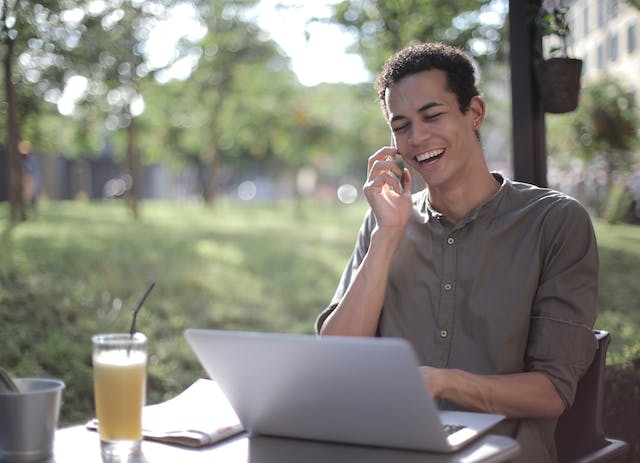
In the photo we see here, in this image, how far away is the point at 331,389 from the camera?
1.35 meters

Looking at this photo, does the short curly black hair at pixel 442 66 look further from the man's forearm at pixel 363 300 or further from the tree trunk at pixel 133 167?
the tree trunk at pixel 133 167

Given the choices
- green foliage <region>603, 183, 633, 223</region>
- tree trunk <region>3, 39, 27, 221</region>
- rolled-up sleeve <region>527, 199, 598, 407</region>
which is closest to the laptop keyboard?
rolled-up sleeve <region>527, 199, 598, 407</region>

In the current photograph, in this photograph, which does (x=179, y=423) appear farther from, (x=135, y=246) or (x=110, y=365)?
(x=135, y=246)

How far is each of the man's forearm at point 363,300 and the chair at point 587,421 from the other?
1.71 feet

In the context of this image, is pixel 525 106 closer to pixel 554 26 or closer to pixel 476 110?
pixel 554 26

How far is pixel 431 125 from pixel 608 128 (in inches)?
174

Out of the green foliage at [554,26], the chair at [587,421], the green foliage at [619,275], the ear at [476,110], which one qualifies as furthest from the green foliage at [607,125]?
the chair at [587,421]

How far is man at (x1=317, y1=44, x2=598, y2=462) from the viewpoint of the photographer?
1941 millimetres

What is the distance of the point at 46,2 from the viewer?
5.79m

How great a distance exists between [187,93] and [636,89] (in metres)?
4.88

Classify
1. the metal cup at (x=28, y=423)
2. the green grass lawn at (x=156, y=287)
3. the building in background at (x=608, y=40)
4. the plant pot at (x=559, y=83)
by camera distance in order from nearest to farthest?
the metal cup at (x=28, y=423) < the plant pot at (x=559, y=83) < the green grass lawn at (x=156, y=287) < the building in background at (x=608, y=40)

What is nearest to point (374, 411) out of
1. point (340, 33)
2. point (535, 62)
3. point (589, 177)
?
point (535, 62)

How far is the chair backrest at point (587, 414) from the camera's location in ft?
6.70

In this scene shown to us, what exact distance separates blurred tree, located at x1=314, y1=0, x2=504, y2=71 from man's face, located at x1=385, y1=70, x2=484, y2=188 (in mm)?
2852
